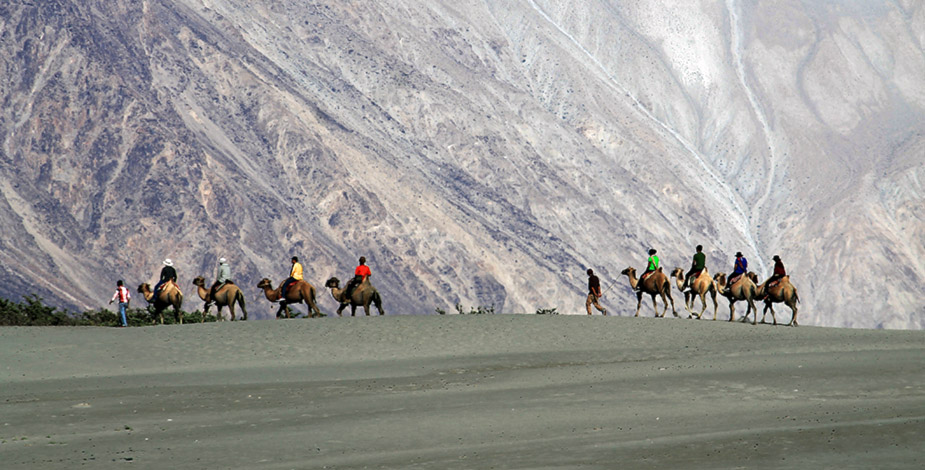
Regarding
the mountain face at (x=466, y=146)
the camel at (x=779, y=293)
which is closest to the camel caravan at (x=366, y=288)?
the camel at (x=779, y=293)

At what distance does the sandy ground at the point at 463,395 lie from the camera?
13.4 meters

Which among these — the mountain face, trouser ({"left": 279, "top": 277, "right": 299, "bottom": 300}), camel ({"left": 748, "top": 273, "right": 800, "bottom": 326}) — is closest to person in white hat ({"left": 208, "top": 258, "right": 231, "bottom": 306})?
trouser ({"left": 279, "top": 277, "right": 299, "bottom": 300})

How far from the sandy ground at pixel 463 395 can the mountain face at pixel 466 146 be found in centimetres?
5503

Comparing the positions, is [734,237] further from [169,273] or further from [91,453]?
[91,453]

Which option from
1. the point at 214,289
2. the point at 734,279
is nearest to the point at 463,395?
the point at 214,289

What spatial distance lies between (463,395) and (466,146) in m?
92.4

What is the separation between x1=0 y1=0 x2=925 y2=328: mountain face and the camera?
9319 centimetres

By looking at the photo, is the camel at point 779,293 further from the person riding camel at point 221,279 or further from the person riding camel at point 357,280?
the person riding camel at point 221,279

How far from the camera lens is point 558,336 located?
91.4ft

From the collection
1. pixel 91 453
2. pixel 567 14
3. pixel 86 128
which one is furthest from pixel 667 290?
pixel 567 14

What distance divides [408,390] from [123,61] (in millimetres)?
85432

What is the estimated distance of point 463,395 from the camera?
62.8 ft

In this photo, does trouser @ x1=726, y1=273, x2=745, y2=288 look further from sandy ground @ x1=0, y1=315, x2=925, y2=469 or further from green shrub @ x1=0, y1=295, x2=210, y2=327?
green shrub @ x1=0, y1=295, x2=210, y2=327

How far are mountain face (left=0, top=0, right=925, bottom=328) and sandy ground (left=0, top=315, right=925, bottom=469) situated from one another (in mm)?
55029
